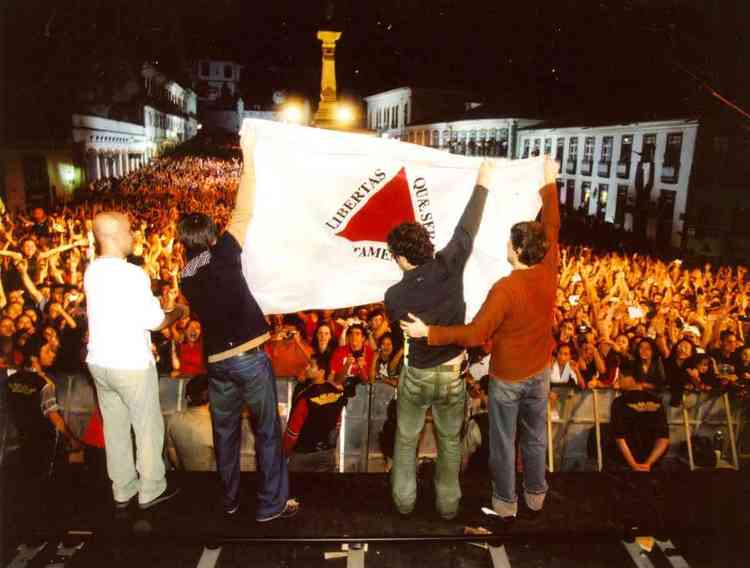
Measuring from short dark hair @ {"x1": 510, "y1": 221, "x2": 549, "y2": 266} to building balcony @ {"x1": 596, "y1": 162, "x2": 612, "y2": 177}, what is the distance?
114ft

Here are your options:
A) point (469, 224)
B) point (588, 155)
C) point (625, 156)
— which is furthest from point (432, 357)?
point (588, 155)

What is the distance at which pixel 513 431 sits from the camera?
3609 mm

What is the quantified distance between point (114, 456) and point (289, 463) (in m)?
1.79

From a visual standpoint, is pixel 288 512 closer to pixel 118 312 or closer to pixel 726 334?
pixel 118 312

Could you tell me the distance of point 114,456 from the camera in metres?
3.63

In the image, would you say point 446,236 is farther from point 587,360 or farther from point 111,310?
point 587,360

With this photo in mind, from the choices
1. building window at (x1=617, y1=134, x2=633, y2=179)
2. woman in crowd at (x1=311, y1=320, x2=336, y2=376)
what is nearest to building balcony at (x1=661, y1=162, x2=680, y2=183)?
building window at (x1=617, y1=134, x2=633, y2=179)

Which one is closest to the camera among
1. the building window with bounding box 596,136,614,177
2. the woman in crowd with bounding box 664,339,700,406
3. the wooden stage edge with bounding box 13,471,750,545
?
the wooden stage edge with bounding box 13,471,750,545

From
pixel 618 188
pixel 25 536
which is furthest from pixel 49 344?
pixel 618 188

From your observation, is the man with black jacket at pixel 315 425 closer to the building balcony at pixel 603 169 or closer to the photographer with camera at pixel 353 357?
the photographer with camera at pixel 353 357

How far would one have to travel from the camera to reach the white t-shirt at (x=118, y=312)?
334 centimetres

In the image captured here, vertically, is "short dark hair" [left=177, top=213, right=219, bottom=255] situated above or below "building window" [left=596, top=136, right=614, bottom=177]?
below

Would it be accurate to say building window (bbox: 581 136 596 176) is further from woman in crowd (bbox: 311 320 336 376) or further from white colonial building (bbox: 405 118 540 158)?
woman in crowd (bbox: 311 320 336 376)

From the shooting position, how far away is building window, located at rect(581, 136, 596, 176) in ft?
119
